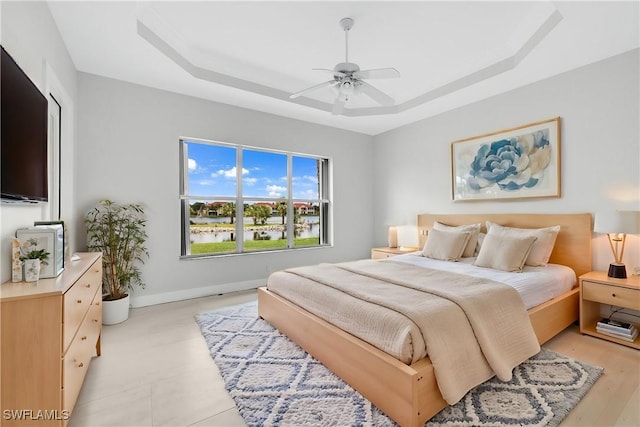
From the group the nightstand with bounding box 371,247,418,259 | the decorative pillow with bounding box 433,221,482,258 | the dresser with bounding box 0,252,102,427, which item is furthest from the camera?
the nightstand with bounding box 371,247,418,259

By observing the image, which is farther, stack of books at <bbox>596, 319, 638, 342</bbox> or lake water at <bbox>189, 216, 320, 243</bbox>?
lake water at <bbox>189, 216, 320, 243</bbox>

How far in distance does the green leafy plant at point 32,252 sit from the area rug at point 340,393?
4.21ft

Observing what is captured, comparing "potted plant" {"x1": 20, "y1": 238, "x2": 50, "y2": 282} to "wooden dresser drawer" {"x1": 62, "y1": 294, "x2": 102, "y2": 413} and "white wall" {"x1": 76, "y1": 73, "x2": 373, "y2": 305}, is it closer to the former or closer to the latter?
"wooden dresser drawer" {"x1": 62, "y1": 294, "x2": 102, "y2": 413}

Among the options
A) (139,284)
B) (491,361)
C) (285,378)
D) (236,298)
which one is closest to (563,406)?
(491,361)

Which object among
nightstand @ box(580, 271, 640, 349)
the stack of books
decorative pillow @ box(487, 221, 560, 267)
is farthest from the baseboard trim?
the stack of books

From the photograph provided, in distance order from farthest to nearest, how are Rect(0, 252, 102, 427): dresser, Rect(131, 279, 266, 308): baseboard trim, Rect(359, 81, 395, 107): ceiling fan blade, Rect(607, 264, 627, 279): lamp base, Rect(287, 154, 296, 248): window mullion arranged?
Rect(287, 154, 296, 248): window mullion < Rect(131, 279, 266, 308): baseboard trim < Rect(359, 81, 395, 107): ceiling fan blade < Rect(607, 264, 627, 279): lamp base < Rect(0, 252, 102, 427): dresser

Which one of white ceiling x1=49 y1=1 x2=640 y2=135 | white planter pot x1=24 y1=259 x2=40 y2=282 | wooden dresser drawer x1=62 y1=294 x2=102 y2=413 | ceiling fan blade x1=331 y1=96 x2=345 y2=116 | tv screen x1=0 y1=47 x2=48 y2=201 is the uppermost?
white ceiling x1=49 y1=1 x2=640 y2=135

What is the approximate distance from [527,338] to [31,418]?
9.12ft

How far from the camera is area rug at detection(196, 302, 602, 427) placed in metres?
1.60

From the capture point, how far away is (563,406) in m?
1.68

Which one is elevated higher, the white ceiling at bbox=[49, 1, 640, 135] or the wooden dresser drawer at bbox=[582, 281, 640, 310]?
the white ceiling at bbox=[49, 1, 640, 135]

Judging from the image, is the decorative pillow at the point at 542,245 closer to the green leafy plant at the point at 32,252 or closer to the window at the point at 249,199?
the window at the point at 249,199

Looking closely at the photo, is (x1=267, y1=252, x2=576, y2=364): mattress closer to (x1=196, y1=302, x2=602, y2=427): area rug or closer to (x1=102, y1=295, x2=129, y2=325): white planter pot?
(x1=196, y1=302, x2=602, y2=427): area rug

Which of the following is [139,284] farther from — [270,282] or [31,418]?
[31,418]
